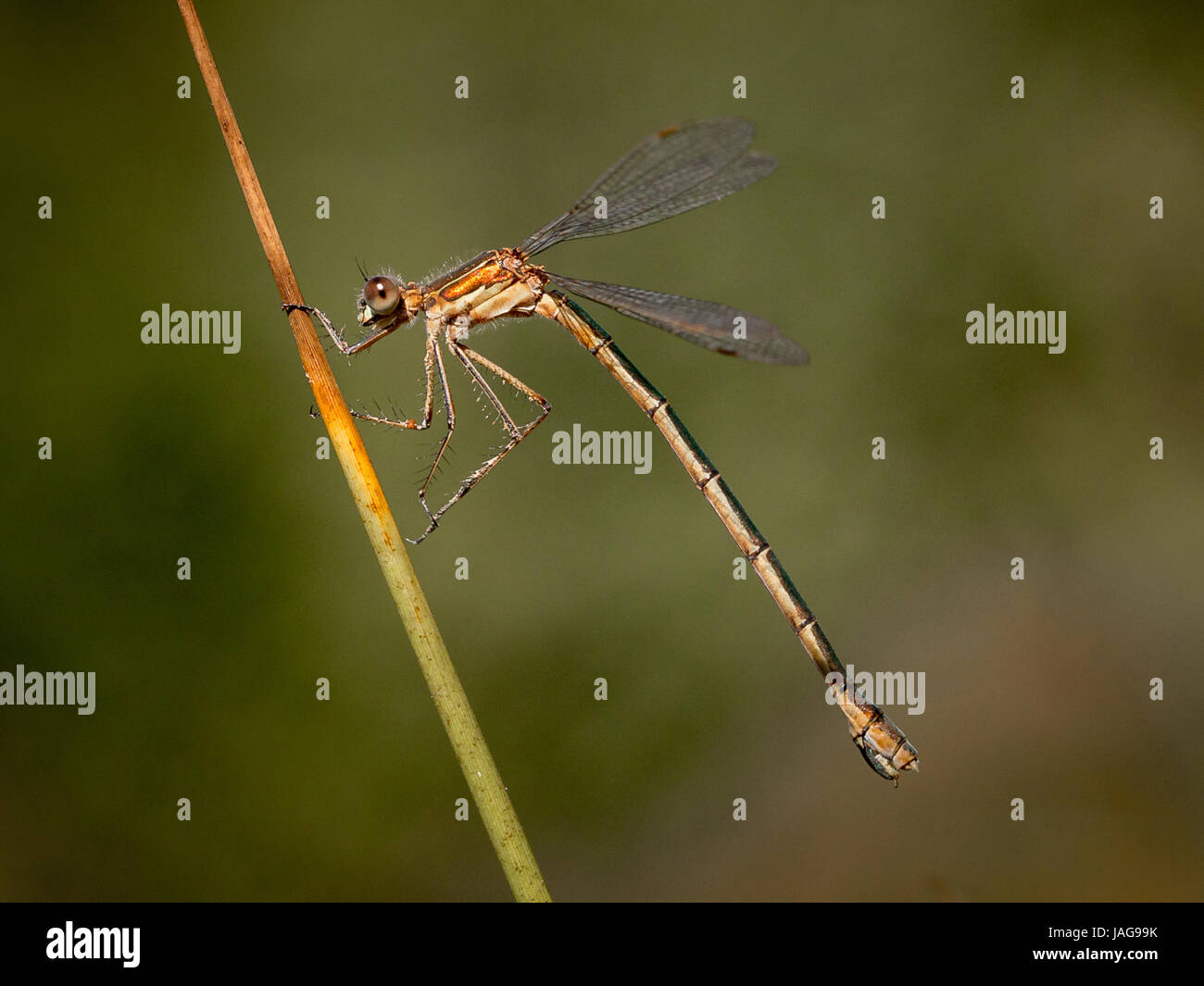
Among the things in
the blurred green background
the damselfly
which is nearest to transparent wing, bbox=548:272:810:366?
the damselfly

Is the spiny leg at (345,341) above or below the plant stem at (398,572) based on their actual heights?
above

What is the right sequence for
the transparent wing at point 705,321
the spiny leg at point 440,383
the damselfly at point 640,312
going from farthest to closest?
the spiny leg at point 440,383 < the damselfly at point 640,312 < the transparent wing at point 705,321

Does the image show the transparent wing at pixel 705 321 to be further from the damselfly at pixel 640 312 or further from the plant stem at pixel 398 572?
the plant stem at pixel 398 572

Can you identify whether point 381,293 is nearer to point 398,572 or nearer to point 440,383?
point 440,383

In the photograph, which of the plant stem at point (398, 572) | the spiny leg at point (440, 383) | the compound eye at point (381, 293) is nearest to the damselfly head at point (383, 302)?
the compound eye at point (381, 293)

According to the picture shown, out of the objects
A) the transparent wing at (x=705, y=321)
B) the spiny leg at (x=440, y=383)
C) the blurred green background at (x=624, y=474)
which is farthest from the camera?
the blurred green background at (x=624, y=474)

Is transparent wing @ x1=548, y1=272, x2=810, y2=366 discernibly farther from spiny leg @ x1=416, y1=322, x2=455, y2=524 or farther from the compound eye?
the compound eye

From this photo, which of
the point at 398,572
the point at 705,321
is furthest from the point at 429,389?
the point at 398,572
